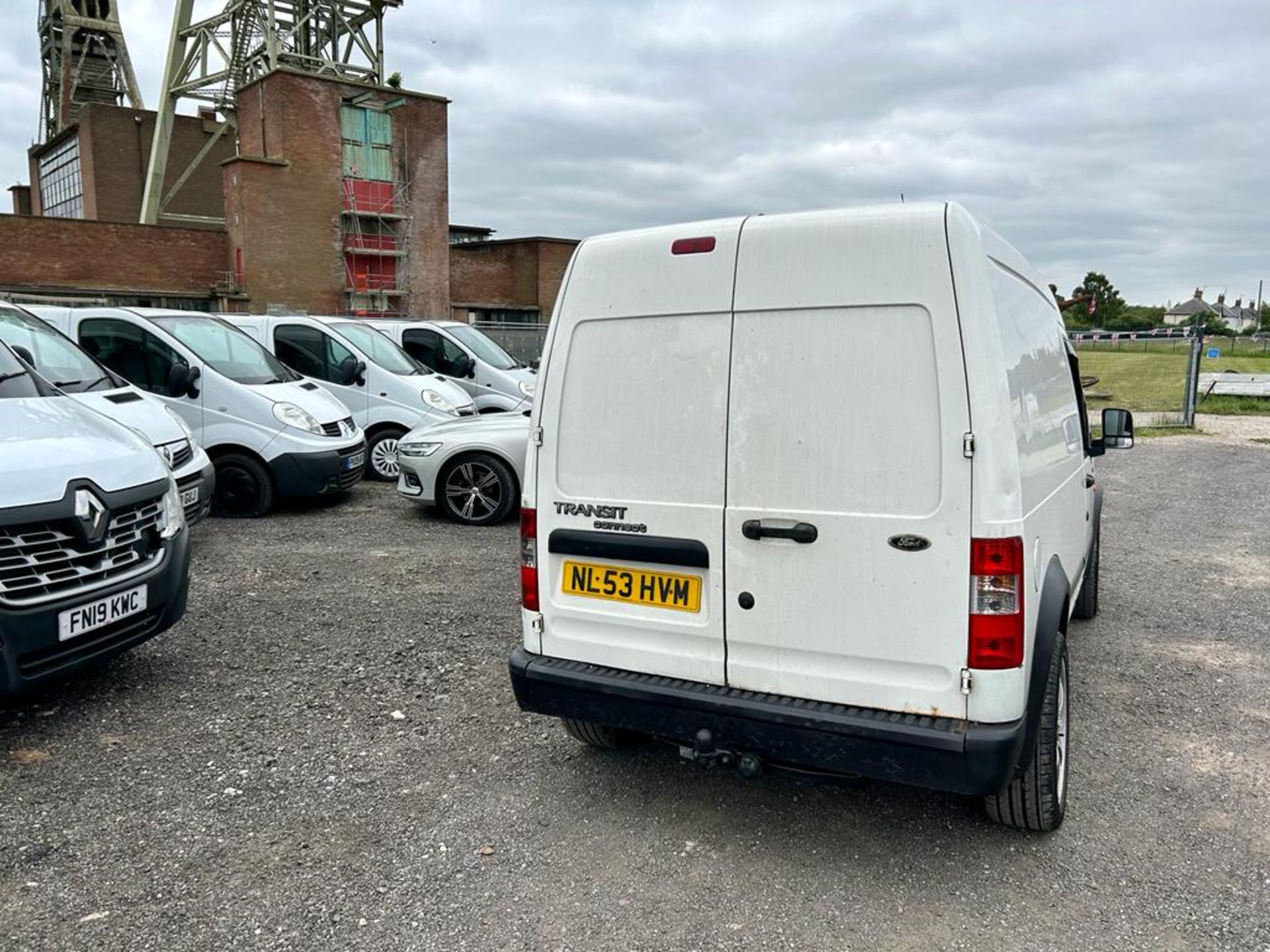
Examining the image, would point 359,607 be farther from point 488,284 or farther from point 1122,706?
point 488,284

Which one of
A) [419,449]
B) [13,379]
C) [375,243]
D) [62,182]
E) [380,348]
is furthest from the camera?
[62,182]

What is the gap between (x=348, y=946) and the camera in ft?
8.55

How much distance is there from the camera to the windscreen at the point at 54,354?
20.6ft

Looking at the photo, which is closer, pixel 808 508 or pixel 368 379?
pixel 808 508

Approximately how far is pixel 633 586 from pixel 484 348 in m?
10.5

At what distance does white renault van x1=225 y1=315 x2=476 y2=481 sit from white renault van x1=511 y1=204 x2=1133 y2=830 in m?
7.28

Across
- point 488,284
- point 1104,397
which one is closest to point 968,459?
point 1104,397

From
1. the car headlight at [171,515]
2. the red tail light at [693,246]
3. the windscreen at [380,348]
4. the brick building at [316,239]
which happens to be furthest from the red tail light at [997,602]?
the brick building at [316,239]

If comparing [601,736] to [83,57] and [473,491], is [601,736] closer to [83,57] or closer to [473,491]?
[473,491]

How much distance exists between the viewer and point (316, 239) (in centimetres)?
2567

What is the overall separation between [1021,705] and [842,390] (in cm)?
109

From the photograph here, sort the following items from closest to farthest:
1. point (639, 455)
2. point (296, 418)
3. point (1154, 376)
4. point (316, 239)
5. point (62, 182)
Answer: point (639, 455)
point (296, 418)
point (1154, 376)
point (316, 239)
point (62, 182)

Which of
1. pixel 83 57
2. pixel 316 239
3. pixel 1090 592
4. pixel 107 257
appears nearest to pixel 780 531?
pixel 1090 592

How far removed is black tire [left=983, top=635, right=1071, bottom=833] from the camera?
297 centimetres
